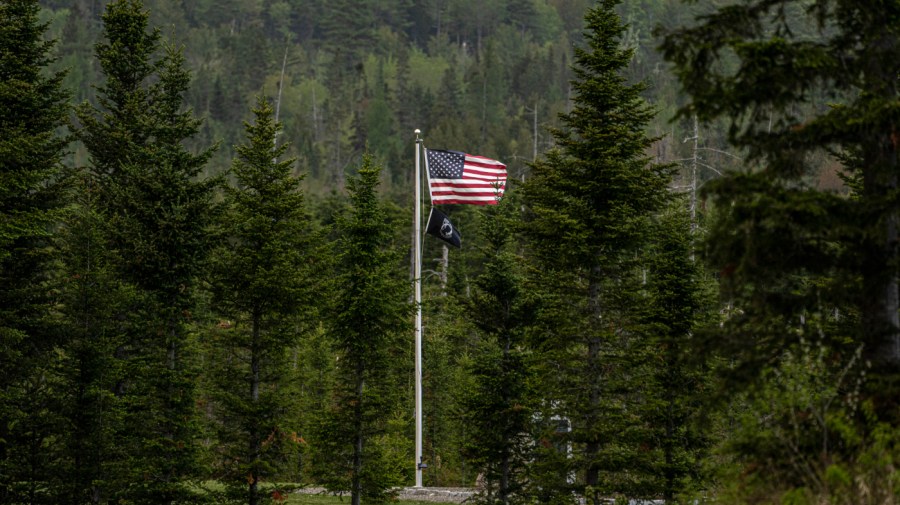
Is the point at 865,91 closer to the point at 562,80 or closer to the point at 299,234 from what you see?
the point at 299,234

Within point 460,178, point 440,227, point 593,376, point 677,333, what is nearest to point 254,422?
point 440,227

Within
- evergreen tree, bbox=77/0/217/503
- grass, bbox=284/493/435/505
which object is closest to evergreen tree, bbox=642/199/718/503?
grass, bbox=284/493/435/505

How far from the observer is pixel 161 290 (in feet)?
77.3

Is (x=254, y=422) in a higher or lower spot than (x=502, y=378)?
lower

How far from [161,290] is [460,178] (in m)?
9.41

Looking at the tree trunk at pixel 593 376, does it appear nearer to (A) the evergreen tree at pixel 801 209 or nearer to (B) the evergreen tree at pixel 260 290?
(B) the evergreen tree at pixel 260 290

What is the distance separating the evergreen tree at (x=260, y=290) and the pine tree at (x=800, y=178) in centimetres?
1452

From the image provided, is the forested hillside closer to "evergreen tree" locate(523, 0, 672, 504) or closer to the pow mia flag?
the pow mia flag

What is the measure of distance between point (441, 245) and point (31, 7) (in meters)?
39.1

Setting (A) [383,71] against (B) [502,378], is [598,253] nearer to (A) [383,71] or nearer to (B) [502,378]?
(B) [502,378]

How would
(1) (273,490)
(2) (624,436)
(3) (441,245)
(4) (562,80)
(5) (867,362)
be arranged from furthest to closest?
(4) (562,80)
(3) (441,245)
(1) (273,490)
(2) (624,436)
(5) (867,362)

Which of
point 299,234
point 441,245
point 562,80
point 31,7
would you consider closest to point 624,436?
point 299,234

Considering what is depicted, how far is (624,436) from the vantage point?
19484 mm

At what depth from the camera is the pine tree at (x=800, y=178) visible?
30.7 feet
